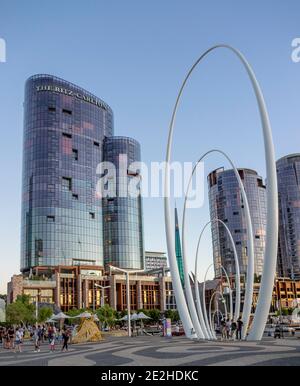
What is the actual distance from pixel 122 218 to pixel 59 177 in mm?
29019

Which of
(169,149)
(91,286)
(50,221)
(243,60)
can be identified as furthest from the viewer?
(50,221)

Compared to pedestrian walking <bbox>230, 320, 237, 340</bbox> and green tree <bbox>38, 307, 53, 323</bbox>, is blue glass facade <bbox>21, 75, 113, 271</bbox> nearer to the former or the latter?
green tree <bbox>38, 307, 53, 323</bbox>

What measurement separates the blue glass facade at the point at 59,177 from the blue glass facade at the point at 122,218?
424 centimetres

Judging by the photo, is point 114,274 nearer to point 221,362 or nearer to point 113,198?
point 113,198

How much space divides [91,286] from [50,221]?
26190 millimetres

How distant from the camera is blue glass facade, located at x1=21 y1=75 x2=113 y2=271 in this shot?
462 feet

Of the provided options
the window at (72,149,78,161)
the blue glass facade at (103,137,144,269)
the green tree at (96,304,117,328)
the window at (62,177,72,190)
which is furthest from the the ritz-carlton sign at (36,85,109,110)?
the green tree at (96,304,117,328)

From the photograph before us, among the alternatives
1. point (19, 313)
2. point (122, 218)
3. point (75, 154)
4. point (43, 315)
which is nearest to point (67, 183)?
point (75, 154)

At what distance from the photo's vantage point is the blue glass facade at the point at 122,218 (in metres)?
160

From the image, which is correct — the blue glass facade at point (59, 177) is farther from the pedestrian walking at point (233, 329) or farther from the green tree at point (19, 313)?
the pedestrian walking at point (233, 329)

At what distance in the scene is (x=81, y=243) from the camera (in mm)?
149750

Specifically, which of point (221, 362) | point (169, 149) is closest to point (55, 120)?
point (169, 149)

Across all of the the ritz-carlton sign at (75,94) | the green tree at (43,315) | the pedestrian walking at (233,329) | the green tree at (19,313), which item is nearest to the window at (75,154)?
the the ritz-carlton sign at (75,94)

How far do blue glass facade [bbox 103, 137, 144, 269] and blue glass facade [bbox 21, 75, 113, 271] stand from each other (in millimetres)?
4244
